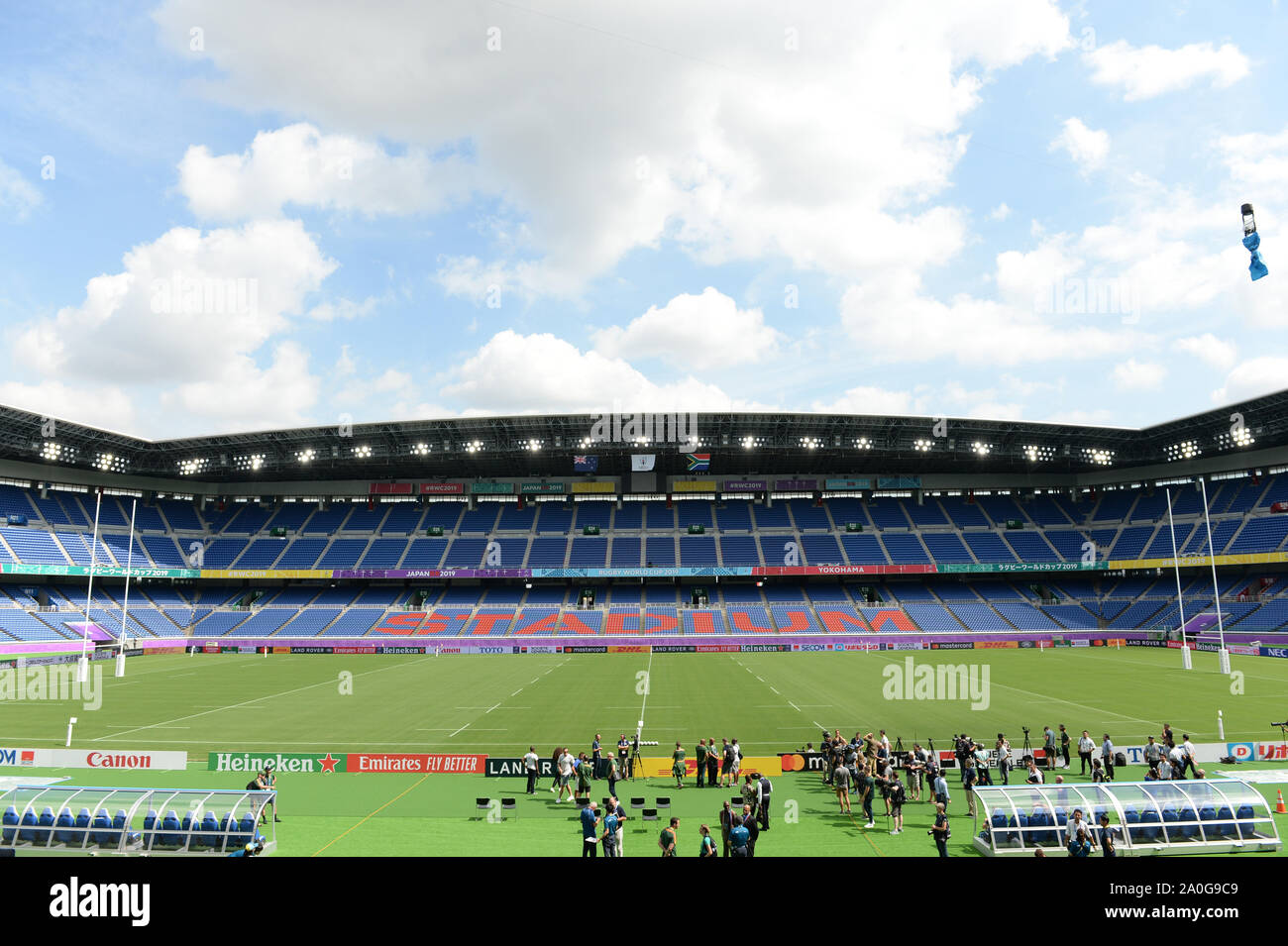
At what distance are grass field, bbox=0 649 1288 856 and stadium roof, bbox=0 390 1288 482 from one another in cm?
2226

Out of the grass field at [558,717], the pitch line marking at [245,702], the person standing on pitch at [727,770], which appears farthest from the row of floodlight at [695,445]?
the person standing on pitch at [727,770]

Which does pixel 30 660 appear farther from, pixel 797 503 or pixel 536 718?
pixel 797 503

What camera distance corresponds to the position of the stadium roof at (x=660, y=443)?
64.6 metres

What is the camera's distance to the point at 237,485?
85.0 m

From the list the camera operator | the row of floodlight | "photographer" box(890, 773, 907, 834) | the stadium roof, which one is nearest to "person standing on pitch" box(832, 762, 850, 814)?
"photographer" box(890, 773, 907, 834)

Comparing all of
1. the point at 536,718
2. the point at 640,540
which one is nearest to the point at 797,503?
the point at 640,540

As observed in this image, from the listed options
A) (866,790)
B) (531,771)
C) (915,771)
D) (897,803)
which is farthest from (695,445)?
(897,803)

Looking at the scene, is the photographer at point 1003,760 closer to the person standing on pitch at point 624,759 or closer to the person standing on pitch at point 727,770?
the person standing on pitch at point 727,770

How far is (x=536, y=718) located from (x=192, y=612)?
57538 millimetres

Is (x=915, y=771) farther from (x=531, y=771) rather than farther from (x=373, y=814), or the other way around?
(x=373, y=814)

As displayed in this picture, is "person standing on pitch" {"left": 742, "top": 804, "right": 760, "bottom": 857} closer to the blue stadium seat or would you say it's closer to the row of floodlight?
the blue stadium seat

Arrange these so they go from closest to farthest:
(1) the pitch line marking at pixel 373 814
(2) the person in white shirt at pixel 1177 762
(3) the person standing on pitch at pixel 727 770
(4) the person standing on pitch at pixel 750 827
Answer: (4) the person standing on pitch at pixel 750 827
(1) the pitch line marking at pixel 373 814
(2) the person in white shirt at pixel 1177 762
(3) the person standing on pitch at pixel 727 770

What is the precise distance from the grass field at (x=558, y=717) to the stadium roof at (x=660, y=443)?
22.3m

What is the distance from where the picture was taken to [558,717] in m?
32.0
